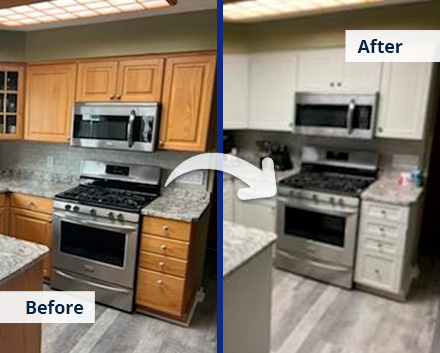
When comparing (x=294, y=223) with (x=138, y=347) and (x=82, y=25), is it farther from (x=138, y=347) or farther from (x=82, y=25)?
(x=82, y=25)

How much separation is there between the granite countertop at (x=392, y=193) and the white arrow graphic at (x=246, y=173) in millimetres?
661

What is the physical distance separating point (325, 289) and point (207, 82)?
173 centimetres

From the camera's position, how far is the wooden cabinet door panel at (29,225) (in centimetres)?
200

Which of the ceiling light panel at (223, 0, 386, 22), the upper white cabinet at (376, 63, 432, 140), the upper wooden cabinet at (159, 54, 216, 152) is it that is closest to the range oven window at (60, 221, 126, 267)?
the upper wooden cabinet at (159, 54, 216, 152)

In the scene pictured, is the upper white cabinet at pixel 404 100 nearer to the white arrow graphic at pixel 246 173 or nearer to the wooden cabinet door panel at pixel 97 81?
the white arrow graphic at pixel 246 173

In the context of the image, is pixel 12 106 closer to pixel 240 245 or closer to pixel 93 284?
pixel 93 284

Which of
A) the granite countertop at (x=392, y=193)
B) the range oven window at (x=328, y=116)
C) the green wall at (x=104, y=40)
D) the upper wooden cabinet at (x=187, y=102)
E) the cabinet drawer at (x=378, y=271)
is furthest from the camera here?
the range oven window at (x=328, y=116)

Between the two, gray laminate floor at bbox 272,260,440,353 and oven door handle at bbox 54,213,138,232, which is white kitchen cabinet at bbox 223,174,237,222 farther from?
gray laminate floor at bbox 272,260,440,353

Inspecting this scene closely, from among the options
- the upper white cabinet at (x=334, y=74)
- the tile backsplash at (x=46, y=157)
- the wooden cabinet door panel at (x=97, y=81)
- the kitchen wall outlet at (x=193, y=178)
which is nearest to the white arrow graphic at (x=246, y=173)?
the kitchen wall outlet at (x=193, y=178)

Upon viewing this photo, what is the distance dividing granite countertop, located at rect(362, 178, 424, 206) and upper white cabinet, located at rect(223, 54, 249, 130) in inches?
38.0

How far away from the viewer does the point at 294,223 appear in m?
2.74

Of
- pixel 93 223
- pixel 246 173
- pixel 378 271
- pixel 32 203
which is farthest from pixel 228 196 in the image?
pixel 378 271

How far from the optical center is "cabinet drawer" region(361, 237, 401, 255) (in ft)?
8.30

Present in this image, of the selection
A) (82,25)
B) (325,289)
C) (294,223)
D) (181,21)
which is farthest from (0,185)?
(325,289)
